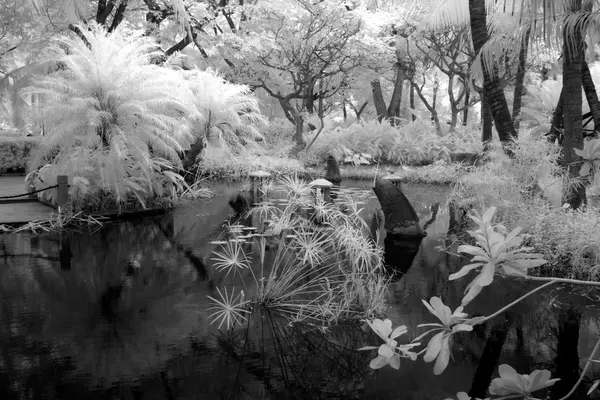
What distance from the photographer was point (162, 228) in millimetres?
8023

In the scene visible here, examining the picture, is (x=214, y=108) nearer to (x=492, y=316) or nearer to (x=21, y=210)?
(x=21, y=210)

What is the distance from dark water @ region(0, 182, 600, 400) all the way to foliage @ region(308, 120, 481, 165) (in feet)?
30.4

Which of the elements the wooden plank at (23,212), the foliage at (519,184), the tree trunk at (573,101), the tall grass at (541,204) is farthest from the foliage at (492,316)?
the wooden plank at (23,212)

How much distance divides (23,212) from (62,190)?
93 centimetres

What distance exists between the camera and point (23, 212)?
27.7 feet

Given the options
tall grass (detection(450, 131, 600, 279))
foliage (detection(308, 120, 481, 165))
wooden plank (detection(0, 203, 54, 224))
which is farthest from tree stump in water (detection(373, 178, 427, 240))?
foliage (detection(308, 120, 481, 165))

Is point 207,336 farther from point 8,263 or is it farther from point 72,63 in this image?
point 72,63

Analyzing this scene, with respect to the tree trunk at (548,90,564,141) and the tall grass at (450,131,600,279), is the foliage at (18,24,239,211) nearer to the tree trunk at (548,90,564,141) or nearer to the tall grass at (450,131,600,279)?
the tall grass at (450,131,600,279)

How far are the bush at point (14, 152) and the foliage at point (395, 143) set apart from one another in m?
6.53

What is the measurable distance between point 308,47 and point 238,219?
6.91 metres

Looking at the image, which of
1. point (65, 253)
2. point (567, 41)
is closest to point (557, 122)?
point (567, 41)

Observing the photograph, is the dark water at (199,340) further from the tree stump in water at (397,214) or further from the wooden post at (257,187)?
Result: the wooden post at (257,187)

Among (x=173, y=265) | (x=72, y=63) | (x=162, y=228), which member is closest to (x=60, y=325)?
(x=173, y=265)

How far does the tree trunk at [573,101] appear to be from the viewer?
636cm
